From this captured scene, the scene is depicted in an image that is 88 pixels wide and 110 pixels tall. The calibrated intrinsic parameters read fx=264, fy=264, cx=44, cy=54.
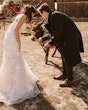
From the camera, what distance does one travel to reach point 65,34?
6.32 metres

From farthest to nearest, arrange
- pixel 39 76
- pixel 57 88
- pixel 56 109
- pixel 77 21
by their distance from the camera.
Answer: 1. pixel 77 21
2. pixel 39 76
3. pixel 57 88
4. pixel 56 109

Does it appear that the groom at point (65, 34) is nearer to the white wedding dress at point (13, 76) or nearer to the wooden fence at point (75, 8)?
the white wedding dress at point (13, 76)

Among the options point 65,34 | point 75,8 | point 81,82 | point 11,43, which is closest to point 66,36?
point 65,34

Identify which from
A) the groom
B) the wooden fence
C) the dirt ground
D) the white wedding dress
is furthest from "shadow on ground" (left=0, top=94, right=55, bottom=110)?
the wooden fence

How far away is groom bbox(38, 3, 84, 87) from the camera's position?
6.16m

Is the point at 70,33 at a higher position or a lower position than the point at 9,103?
higher

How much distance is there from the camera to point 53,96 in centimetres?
628

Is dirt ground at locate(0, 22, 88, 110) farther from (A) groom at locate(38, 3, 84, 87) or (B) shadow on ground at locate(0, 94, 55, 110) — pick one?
(A) groom at locate(38, 3, 84, 87)

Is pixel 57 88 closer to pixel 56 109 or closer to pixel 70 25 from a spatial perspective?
pixel 56 109

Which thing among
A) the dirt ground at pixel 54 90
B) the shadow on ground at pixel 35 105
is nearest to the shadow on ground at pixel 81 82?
the dirt ground at pixel 54 90

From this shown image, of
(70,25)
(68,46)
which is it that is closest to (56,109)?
(68,46)

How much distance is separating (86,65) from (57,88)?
1966mm

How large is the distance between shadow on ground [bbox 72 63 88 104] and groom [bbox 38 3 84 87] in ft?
1.22

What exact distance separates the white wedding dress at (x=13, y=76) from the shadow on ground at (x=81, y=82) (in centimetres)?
110
